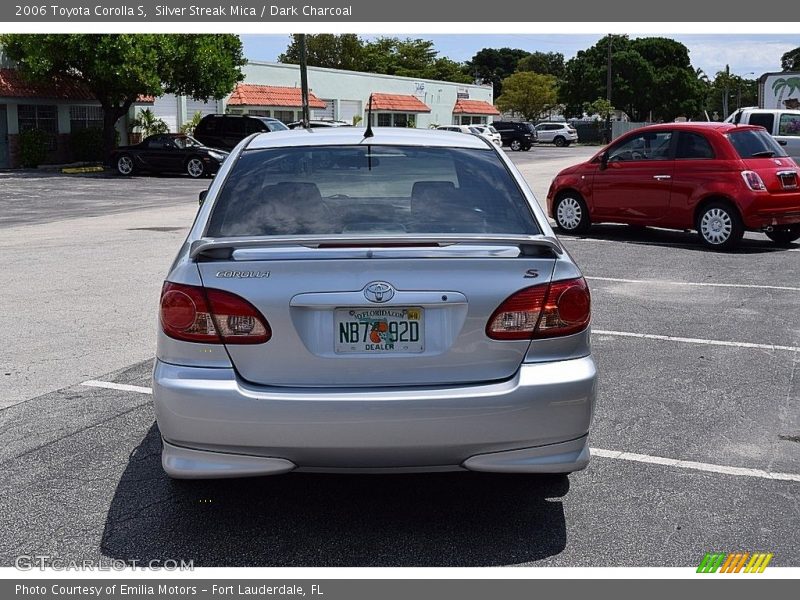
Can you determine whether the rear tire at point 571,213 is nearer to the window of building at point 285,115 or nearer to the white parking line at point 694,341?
the white parking line at point 694,341

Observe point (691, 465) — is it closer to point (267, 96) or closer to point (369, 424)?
point (369, 424)

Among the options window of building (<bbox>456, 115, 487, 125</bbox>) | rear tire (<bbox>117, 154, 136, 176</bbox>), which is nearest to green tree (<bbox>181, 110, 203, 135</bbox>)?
rear tire (<bbox>117, 154, 136, 176</bbox>)

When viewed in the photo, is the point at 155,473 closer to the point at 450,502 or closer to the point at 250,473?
the point at 250,473

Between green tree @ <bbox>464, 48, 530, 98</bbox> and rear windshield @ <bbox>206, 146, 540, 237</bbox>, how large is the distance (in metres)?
147

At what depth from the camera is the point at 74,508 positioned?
4.36m

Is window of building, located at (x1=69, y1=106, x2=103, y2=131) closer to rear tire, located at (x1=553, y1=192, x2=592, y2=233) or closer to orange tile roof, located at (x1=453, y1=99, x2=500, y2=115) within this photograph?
rear tire, located at (x1=553, y1=192, x2=592, y2=233)

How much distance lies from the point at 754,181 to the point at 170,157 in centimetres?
2405

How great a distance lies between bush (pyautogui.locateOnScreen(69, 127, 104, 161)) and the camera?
3722 centimetres

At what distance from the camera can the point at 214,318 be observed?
151 inches

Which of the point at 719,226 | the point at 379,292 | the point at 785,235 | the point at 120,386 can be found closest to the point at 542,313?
the point at 379,292

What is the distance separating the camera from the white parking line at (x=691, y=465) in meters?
4.85

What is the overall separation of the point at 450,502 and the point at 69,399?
2757 millimetres

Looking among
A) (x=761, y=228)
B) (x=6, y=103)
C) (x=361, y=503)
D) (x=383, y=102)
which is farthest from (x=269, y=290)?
(x=383, y=102)

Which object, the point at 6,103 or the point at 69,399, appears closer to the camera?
the point at 69,399
